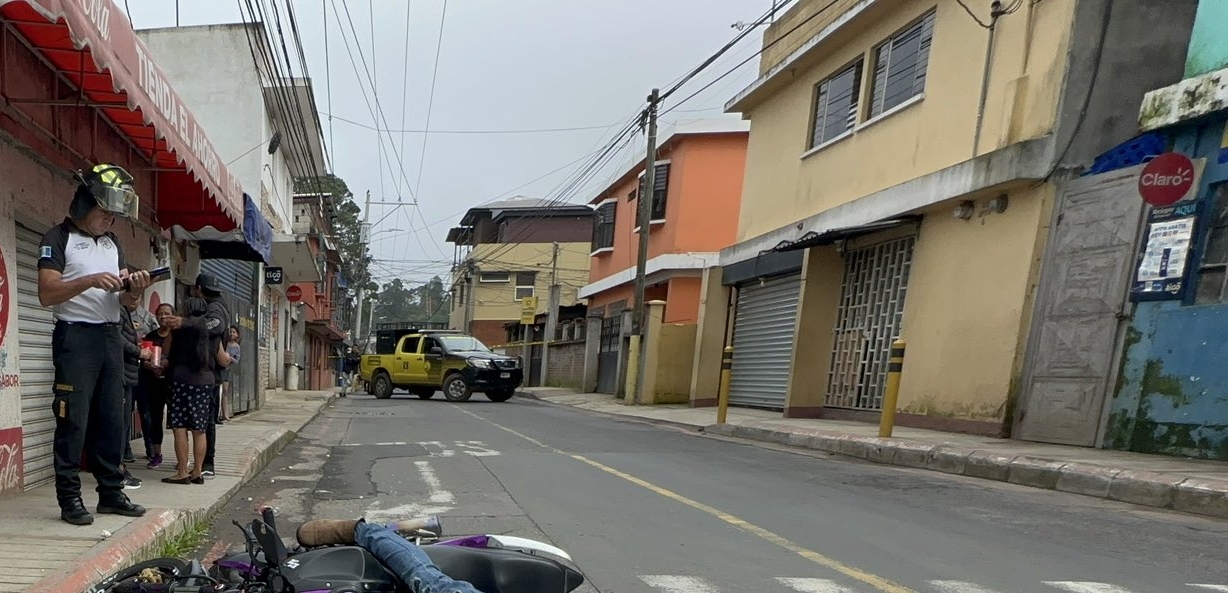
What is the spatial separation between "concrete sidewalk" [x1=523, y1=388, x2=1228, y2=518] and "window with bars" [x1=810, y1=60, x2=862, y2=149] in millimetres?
5835

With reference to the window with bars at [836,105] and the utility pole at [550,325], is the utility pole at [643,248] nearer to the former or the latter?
the window with bars at [836,105]

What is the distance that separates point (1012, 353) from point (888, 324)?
350 cm

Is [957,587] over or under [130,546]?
over

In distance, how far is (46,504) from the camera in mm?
5074

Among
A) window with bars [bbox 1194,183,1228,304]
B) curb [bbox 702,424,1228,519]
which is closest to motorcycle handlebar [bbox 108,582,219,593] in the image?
curb [bbox 702,424,1228,519]

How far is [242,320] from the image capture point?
43.6ft

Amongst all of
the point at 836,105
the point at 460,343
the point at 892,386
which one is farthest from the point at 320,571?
the point at 460,343

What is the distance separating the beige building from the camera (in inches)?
393

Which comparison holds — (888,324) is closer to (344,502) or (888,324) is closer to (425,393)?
(344,502)

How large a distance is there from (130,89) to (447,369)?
59.9 feet

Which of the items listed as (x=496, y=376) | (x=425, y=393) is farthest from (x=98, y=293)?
(x=425, y=393)

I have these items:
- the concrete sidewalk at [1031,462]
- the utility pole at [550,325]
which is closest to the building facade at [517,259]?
the utility pole at [550,325]

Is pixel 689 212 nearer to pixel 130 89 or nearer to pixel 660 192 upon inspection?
pixel 660 192

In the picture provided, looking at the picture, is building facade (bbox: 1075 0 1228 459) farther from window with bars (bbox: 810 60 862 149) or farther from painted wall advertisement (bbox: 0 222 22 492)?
painted wall advertisement (bbox: 0 222 22 492)
